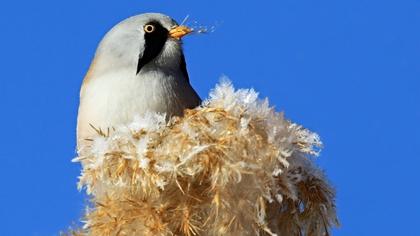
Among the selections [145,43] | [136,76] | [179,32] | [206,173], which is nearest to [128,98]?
[136,76]

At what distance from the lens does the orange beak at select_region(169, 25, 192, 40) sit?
4610 mm

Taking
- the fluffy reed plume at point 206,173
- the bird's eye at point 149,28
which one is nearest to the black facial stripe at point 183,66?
the bird's eye at point 149,28

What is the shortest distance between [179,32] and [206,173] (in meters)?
1.65

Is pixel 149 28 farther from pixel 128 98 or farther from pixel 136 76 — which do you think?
pixel 128 98

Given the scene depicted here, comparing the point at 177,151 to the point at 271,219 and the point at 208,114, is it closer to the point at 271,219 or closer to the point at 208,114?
the point at 208,114

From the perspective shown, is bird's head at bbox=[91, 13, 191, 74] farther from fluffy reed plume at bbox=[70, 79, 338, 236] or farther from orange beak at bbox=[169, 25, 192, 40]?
fluffy reed plume at bbox=[70, 79, 338, 236]

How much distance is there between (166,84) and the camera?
4449 mm

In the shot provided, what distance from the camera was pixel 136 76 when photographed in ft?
14.6

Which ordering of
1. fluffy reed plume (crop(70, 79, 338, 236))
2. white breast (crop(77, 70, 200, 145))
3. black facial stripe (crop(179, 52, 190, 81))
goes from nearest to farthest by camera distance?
fluffy reed plume (crop(70, 79, 338, 236))
white breast (crop(77, 70, 200, 145))
black facial stripe (crop(179, 52, 190, 81))

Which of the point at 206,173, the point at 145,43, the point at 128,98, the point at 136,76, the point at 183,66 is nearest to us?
the point at 206,173

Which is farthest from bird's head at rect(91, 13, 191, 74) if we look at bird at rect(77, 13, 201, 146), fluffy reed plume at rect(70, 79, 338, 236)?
fluffy reed plume at rect(70, 79, 338, 236)

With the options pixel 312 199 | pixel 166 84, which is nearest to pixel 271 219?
pixel 312 199

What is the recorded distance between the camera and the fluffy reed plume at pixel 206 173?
3078mm

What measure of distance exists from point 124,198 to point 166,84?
1.37 meters
